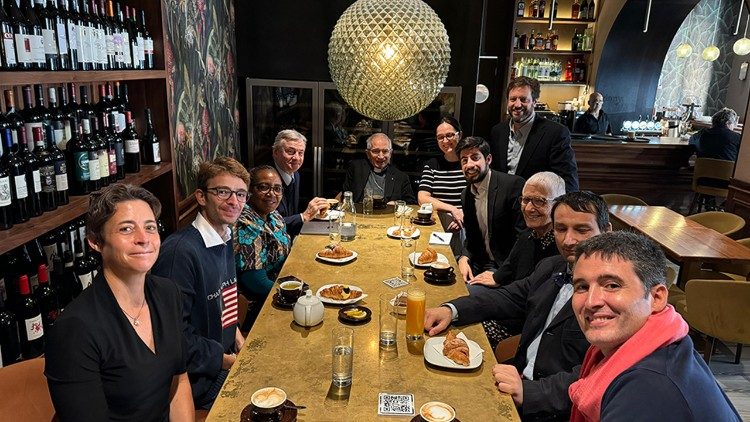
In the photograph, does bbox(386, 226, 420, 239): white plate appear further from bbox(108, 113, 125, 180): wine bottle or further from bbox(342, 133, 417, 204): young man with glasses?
bbox(108, 113, 125, 180): wine bottle

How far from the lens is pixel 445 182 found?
409 cm

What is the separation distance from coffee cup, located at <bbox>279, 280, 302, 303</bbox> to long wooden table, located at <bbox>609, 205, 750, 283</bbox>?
8.77 ft

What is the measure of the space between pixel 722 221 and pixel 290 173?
3.67 m

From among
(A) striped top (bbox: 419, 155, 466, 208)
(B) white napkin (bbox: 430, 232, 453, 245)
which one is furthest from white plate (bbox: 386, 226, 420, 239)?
(A) striped top (bbox: 419, 155, 466, 208)

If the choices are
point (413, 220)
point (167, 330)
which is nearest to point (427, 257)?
point (413, 220)

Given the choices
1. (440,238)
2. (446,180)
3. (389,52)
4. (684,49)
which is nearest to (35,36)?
(389,52)

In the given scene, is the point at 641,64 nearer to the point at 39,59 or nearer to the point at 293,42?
the point at 293,42

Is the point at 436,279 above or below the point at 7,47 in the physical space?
below

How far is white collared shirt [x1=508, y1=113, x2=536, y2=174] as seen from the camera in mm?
3754

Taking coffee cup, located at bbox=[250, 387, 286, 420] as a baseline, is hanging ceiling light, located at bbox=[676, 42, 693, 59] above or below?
above

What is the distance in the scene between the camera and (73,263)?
6.79ft

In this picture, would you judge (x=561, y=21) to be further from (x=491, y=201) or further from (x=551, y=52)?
(x=491, y=201)

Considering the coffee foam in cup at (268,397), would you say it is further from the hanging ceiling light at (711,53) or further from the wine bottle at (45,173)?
the hanging ceiling light at (711,53)

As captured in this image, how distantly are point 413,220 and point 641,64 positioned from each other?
22.0ft
